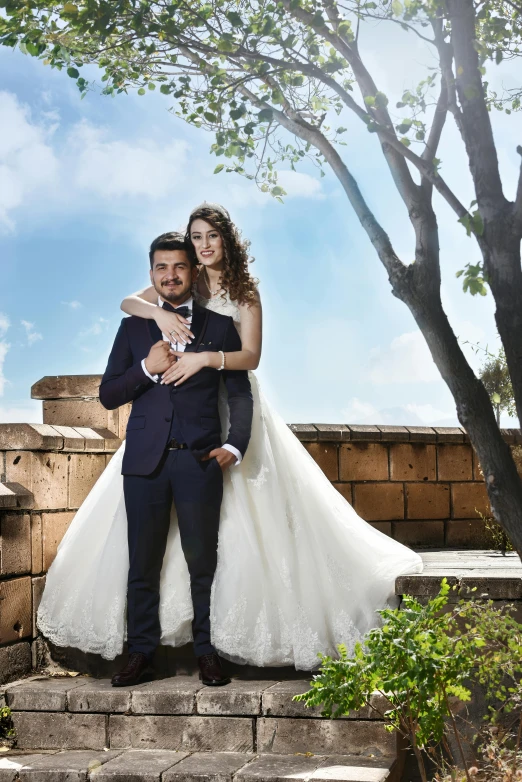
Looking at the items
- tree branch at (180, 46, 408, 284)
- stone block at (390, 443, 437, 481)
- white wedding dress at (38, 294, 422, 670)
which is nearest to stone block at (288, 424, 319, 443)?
stone block at (390, 443, 437, 481)

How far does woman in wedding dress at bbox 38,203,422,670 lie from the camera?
4539mm

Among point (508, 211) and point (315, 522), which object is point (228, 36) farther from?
point (315, 522)

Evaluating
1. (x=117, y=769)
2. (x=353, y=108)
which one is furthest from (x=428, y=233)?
(x=117, y=769)

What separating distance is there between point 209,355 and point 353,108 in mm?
1455

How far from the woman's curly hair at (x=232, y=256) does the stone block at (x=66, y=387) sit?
1473 mm

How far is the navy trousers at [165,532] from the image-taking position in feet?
15.0

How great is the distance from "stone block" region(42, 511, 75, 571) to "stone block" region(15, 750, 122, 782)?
130 cm

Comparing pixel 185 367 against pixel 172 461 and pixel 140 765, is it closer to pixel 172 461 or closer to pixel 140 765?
pixel 172 461

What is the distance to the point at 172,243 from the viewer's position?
15.4 feet

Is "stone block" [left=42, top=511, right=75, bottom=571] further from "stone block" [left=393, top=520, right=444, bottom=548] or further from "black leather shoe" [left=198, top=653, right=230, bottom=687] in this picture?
"stone block" [left=393, top=520, right=444, bottom=548]

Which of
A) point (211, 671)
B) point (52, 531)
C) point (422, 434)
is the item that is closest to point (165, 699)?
→ point (211, 671)

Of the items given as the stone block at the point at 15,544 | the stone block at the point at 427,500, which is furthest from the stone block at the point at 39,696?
the stone block at the point at 427,500

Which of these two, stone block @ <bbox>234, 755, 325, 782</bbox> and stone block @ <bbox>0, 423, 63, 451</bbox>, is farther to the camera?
stone block @ <bbox>0, 423, 63, 451</bbox>

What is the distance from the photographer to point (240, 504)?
4.71 meters
